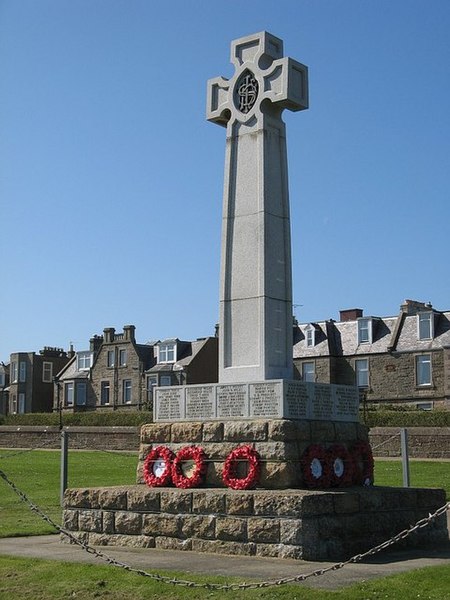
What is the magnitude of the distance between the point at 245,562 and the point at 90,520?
307 centimetres

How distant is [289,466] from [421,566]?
2.25 metres

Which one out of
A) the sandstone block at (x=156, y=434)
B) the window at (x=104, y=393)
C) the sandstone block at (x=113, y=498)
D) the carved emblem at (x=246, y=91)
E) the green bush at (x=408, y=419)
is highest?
the carved emblem at (x=246, y=91)

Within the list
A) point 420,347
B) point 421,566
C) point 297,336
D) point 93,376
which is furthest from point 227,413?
point 93,376

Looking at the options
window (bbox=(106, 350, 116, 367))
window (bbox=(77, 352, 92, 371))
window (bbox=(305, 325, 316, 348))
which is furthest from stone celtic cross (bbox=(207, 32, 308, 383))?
window (bbox=(77, 352, 92, 371))

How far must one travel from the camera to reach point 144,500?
1222 cm

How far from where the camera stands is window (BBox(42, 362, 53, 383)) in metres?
72.9

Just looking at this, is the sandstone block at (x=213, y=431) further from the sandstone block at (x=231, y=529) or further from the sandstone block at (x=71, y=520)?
the sandstone block at (x=71, y=520)

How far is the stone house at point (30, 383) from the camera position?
71.8 m

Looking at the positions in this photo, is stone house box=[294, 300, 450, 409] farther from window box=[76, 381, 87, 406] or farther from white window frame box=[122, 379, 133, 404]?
window box=[76, 381, 87, 406]

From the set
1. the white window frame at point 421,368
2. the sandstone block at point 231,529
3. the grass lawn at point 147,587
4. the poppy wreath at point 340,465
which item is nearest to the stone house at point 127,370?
the white window frame at point 421,368

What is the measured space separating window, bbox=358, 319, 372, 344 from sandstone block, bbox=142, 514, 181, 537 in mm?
43298

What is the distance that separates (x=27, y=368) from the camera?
72.2m

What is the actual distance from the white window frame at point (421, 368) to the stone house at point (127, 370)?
49.6 feet

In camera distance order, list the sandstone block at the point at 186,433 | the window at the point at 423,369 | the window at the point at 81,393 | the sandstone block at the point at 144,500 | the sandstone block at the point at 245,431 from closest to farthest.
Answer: the sandstone block at the point at 245,431
the sandstone block at the point at 144,500
the sandstone block at the point at 186,433
the window at the point at 423,369
the window at the point at 81,393
